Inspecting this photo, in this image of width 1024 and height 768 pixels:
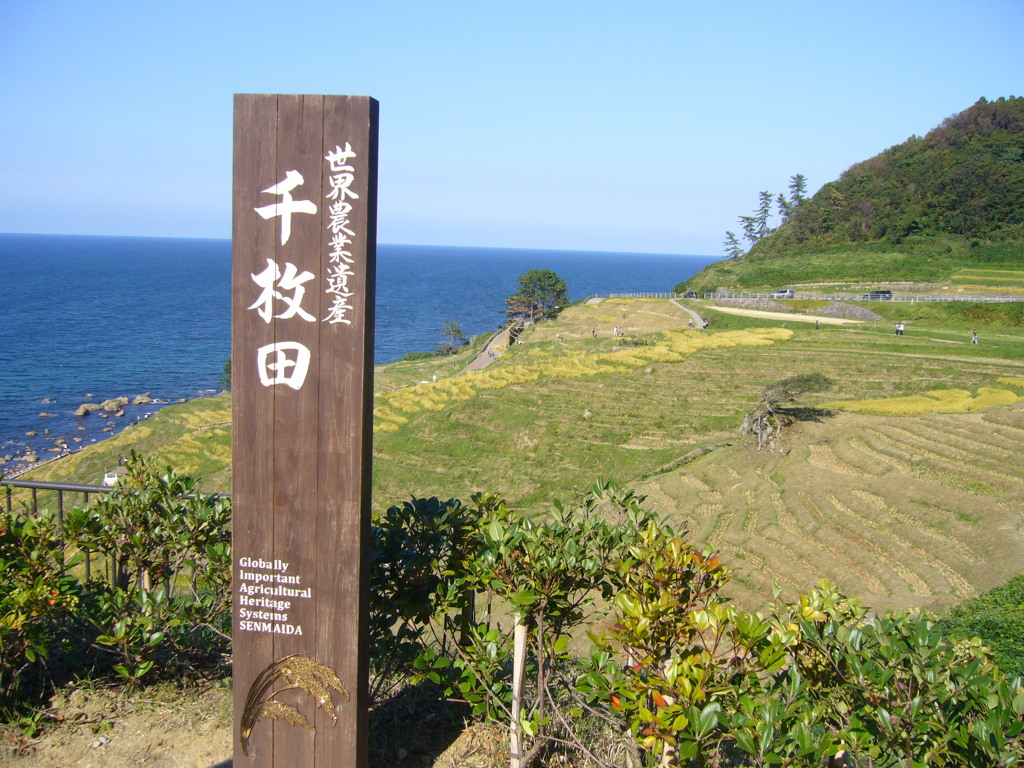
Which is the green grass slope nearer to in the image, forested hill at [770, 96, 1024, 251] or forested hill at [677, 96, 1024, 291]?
forested hill at [677, 96, 1024, 291]

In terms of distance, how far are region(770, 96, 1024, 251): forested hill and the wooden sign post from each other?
52.9m

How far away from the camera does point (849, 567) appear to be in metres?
12.8

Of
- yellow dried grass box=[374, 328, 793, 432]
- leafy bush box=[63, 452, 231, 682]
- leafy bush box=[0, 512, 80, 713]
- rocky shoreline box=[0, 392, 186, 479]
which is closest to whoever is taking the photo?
leafy bush box=[0, 512, 80, 713]

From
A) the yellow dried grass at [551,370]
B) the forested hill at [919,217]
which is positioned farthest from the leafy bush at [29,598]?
the forested hill at [919,217]

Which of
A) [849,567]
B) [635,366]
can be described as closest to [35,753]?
[849,567]

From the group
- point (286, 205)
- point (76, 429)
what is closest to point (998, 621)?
point (286, 205)

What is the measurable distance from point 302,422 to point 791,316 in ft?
124

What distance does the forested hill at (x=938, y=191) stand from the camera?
46.5m

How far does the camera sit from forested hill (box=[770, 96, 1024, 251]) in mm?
46500

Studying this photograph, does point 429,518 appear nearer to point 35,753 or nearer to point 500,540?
point 500,540

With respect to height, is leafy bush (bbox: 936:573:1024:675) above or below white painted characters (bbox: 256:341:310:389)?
below

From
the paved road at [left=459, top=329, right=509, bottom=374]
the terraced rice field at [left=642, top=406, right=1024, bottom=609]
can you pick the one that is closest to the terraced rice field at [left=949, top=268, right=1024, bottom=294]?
the terraced rice field at [left=642, top=406, right=1024, bottom=609]

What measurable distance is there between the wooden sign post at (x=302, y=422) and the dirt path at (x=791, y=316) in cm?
3444

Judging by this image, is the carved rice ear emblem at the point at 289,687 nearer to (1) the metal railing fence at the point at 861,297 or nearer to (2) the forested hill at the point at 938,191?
(1) the metal railing fence at the point at 861,297
